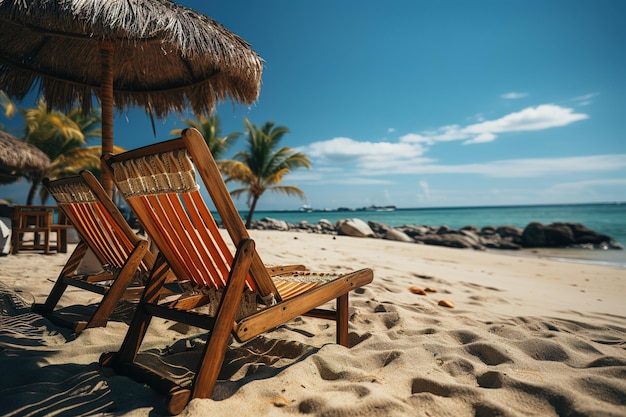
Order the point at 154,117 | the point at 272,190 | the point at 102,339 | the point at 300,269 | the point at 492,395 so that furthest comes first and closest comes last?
1. the point at 272,190
2. the point at 154,117
3. the point at 300,269
4. the point at 102,339
5. the point at 492,395

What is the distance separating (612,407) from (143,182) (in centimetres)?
206

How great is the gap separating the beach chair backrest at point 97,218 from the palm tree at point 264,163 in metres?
15.2

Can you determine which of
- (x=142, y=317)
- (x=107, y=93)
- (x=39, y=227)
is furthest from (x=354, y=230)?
(x=142, y=317)

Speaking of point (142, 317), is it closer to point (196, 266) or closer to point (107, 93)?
point (196, 266)

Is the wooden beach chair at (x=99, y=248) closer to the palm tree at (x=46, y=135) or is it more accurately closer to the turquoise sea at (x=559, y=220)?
the turquoise sea at (x=559, y=220)

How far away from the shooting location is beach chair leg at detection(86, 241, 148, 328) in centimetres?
222

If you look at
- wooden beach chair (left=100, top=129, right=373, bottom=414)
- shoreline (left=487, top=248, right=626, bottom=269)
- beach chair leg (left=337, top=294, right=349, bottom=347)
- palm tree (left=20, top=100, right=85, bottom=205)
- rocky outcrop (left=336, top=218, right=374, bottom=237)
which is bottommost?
shoreline (left=487, top=248, right=626, bottom=269)

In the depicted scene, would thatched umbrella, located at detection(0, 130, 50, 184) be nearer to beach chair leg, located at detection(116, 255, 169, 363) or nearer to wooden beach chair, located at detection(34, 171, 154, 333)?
wooden beach chair, located at detection(34, 171, 154, 333)

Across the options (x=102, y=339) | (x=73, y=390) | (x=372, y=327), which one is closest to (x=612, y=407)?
(x=372, y=327)

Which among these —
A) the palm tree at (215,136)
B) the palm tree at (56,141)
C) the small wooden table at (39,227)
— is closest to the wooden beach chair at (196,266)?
the small wooden table at (39,227)

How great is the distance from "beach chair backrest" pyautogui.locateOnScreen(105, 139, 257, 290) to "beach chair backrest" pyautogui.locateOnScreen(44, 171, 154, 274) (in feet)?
1.98

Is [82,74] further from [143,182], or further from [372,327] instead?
[372,327]

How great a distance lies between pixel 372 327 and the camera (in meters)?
2.37

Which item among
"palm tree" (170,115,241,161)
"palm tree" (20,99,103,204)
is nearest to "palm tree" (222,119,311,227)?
"palm tree" (170,115,241,161)
